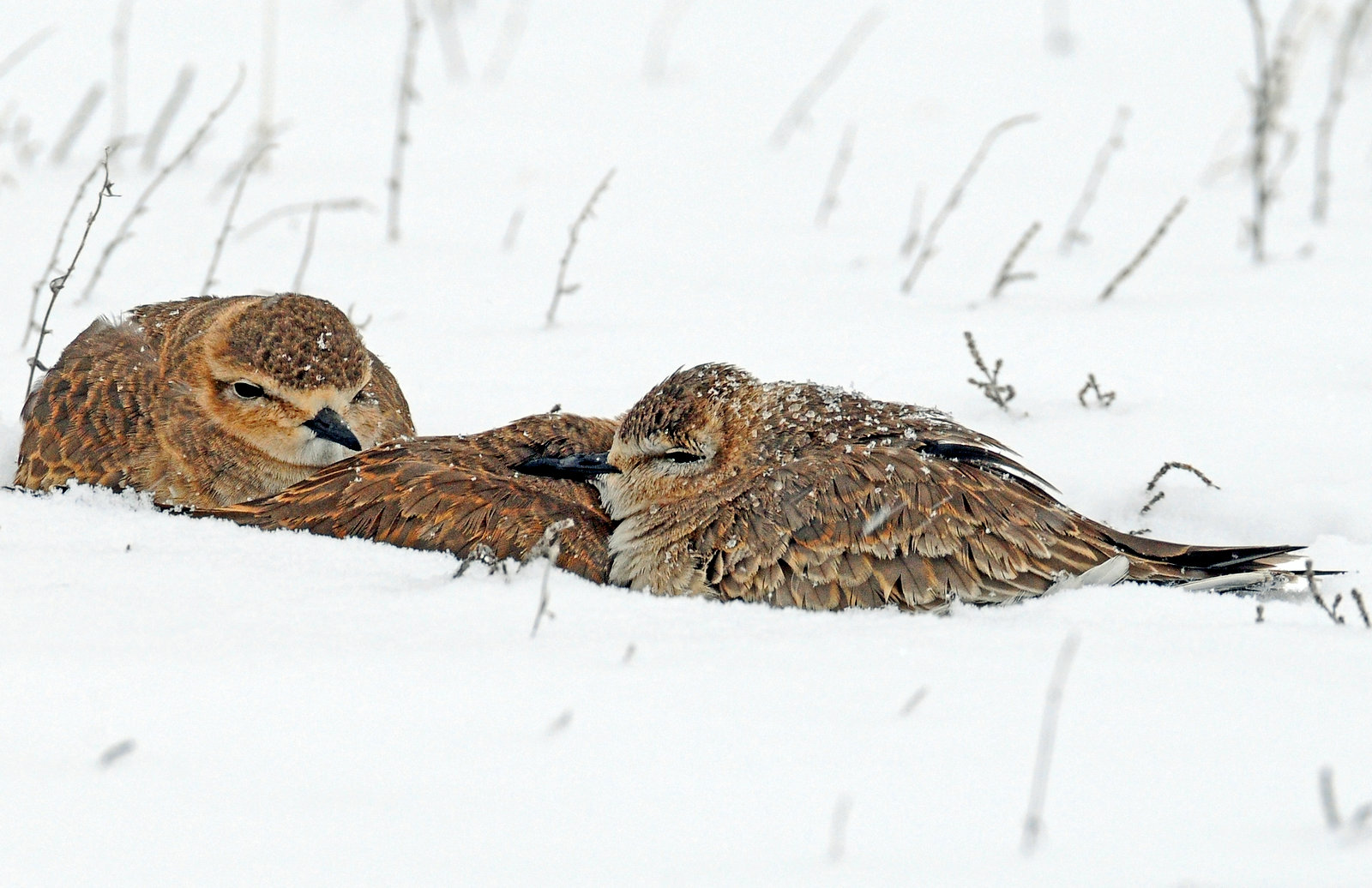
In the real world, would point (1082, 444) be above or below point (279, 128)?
below

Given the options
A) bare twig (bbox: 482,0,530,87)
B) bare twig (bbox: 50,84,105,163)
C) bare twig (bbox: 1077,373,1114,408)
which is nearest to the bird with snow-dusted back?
bare twig (bbox: 1077,373,1114,408)

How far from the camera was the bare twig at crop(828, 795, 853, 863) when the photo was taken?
1678 mm

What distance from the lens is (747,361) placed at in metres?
4.70

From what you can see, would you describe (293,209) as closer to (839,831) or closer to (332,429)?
(332,429)

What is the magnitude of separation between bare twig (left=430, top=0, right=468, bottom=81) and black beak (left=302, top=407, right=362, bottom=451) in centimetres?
535

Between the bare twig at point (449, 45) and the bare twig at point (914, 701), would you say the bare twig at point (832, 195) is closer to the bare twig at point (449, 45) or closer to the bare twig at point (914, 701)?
the bare twig at point (449, 45)

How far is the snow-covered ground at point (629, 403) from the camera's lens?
1781 mm

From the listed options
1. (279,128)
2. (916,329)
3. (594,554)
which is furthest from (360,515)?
(279,128)

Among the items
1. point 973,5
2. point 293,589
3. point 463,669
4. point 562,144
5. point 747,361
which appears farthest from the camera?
point 973,5

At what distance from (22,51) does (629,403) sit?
4.22 meters

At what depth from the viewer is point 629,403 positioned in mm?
4391

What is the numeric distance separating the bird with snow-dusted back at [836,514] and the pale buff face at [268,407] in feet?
2.09

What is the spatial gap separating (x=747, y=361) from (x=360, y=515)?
1.80 m

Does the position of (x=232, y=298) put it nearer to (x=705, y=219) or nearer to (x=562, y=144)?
(x=705, y=219)
